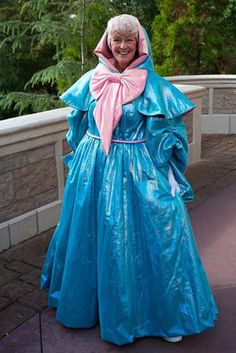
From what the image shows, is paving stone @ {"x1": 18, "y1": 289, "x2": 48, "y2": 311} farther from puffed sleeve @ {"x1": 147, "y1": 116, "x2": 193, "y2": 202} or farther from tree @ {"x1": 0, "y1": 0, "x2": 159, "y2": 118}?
tree @ {"x1": 0, "y1": 0, "x2": 159, "y2": 118}

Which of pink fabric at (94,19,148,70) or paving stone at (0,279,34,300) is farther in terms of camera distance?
paving stone at (0,279,34,300)

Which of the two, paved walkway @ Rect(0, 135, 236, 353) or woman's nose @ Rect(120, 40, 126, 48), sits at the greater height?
woman's nose @ Rect(120, 40, 126, 48)

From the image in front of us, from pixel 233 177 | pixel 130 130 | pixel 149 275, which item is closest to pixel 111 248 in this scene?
pixel 149 275

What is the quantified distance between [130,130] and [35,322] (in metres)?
1.25

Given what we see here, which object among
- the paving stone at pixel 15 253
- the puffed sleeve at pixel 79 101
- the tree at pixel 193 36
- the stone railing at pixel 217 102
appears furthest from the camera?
the tree at pixel 193 36

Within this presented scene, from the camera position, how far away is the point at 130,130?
7.79 ft

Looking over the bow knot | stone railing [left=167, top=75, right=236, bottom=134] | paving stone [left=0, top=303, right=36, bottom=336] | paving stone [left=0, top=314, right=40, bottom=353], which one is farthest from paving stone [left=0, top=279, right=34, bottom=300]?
stone railing [left=167, top=75, right=236, bottom=134]

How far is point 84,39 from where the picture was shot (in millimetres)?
7105

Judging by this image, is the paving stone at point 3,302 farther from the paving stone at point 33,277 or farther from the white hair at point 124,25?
the white hair at point 124,25

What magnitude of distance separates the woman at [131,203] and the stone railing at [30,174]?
117 centimetres

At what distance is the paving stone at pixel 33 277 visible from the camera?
3225 millimetres

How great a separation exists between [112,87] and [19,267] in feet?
5.44

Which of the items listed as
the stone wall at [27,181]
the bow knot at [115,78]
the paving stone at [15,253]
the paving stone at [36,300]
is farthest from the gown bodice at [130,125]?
the paving stone at [15,253]

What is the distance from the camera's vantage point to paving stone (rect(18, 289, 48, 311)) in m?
2.94
